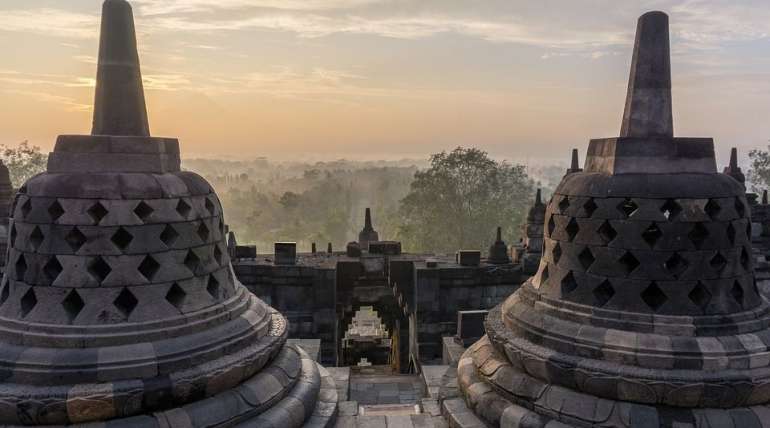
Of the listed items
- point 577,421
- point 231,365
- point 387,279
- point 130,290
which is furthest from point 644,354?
point 387,279

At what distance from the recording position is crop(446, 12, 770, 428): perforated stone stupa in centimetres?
455

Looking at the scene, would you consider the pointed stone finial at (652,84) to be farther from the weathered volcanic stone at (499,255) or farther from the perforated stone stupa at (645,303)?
the weathered volcanic stone at (499,255)

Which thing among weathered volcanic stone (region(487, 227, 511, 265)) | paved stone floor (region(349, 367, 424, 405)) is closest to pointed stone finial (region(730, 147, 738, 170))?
weathered volcanic stone (region(487, 227, 511, 265))

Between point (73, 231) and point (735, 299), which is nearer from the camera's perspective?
point (73, 231)

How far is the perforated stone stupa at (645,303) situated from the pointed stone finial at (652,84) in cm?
1

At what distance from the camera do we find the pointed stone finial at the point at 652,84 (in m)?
5.21

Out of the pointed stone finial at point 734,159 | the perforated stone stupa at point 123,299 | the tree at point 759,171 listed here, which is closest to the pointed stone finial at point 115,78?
the perforated stone stupa at point 123,299

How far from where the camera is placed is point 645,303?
4949mm

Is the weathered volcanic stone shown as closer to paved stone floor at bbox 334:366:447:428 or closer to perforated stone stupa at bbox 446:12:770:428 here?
paved stone floor at bbox 334:366:447:428

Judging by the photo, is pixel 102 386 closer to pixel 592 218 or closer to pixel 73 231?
pixel 73 231

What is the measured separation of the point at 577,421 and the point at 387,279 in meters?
9.44

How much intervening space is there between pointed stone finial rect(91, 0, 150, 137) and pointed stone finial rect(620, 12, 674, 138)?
204 inches

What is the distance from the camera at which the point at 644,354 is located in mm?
4645

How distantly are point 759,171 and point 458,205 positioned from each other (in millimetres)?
29466
